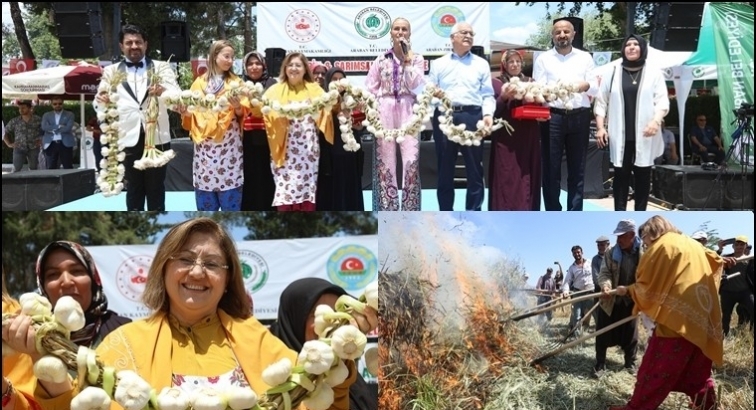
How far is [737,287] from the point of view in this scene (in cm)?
355

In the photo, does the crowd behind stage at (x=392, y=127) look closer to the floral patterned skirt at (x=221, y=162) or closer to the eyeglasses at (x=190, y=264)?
the floral patterned skirt at (x=221, y=162)

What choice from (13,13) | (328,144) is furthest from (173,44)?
(13,13)

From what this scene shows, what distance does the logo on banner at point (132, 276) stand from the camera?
5910 millimetres

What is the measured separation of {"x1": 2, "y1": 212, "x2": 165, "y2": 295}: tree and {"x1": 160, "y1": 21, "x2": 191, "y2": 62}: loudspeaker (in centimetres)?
262

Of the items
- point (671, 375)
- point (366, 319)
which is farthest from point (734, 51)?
point (366, 319)

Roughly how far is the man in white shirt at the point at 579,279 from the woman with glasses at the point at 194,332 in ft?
3.60

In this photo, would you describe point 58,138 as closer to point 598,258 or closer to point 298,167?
point 298,167

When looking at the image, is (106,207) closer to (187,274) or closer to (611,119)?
(611,119)

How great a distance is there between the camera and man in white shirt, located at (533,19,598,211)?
5.93m

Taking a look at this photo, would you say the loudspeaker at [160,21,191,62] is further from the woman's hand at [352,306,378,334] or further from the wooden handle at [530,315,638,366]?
Result: the woman's hand at [352,306,378,334]

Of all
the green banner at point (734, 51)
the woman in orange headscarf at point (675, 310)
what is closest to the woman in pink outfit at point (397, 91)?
the woman in orange headscarf at point (675, 310)

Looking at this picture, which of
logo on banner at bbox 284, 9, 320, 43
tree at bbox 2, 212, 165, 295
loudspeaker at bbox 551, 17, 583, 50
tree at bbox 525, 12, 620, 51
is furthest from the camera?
logo on banner at bbox 284, 9, 320, 43

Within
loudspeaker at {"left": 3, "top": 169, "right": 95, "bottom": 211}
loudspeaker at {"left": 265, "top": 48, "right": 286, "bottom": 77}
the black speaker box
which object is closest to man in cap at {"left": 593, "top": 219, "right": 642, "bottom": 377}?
the black speaker box

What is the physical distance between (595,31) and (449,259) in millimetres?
5616
